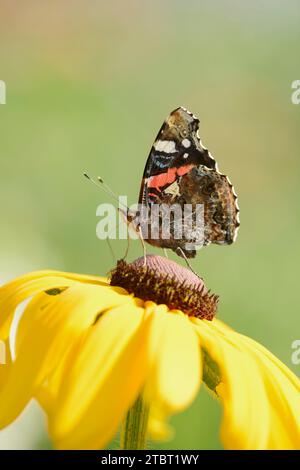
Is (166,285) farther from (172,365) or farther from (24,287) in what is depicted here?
(172,365)

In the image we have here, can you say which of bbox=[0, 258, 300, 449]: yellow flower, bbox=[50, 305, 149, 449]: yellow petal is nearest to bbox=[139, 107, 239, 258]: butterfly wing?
bbox=[0, 258, 300, 449]: yellow flower

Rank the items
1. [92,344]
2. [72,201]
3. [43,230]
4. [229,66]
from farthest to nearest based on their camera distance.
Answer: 1. [229,66]
2. [72,201]
3. [43,230]
4. [92,344]

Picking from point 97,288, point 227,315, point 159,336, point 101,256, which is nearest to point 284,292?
point 227,315

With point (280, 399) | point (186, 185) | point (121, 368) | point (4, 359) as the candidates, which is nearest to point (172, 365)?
point (121, 368)

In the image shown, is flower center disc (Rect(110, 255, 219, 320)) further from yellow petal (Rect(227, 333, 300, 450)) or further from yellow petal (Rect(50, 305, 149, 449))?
yellow petal (Rect(50, 305, 149, 449))

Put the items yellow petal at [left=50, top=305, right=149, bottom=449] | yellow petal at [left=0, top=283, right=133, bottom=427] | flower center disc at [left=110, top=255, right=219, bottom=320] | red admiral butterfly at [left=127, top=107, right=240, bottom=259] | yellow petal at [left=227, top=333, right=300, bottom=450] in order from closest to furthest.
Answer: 1. yellow petal at [left=50, top=305, right=149, bottom=449]
2. yellow petal at [left=0, top=283, right=133, bottom=427]
3. yellow petal at [left=227, top=333, right=300, bottom=450]
4. flower center disc at [left=110, top=255, right=219, bottom=320]
5. red admiral butterfly at [left=127, top=107, right=240, bottom=259]

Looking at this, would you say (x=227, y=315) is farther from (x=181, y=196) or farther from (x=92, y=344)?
(x=92, y=344)
